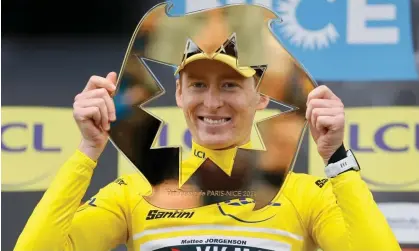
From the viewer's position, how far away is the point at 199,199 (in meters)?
1.18

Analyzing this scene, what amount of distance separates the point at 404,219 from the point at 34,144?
0.99m

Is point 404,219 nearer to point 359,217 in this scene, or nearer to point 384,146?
point 384,146

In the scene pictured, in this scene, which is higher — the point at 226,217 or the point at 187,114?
the point at 187,114

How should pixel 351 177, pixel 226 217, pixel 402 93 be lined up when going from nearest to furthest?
1. pixel 351 177
2. pixel 226 217
3. pixel 402 93

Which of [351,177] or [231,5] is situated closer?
[351,177]

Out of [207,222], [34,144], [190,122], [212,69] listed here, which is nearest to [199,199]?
[207,222]

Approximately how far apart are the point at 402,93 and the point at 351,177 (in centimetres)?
45

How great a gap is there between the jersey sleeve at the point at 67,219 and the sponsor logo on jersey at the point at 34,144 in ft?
0.94

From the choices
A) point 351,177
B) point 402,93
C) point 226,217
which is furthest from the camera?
point 402,93

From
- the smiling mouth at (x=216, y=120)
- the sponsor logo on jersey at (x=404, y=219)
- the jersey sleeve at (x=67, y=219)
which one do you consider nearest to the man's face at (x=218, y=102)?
the smiling mouth at (x=216, y=120)

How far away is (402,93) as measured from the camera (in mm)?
1310

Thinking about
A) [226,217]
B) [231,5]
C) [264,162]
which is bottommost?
[226,217]

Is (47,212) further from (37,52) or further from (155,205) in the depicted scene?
(37,52)

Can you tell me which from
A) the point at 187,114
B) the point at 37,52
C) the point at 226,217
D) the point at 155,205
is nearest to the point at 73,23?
the point at 37,52
